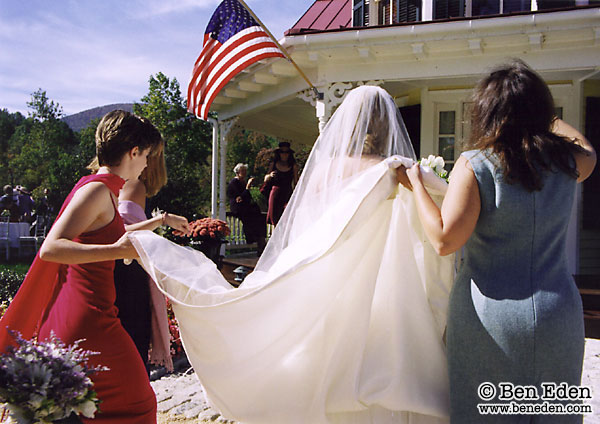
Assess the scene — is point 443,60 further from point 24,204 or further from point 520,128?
point 24,204

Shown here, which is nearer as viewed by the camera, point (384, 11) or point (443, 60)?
point (443, 60)

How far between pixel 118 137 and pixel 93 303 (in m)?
0.76

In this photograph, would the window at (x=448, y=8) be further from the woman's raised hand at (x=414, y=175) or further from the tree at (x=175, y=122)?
the tree at (x=175, y=122)

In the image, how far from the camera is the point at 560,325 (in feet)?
6.12

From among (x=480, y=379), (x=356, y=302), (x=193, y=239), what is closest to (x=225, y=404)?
(x=356, y=302)

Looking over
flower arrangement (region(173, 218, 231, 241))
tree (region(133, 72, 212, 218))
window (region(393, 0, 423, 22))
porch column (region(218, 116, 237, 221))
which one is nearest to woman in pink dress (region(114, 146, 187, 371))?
flower arrangement (region(173, 218, 231, 241))

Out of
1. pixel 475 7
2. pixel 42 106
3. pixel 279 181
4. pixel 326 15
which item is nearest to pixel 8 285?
pixel 279 181

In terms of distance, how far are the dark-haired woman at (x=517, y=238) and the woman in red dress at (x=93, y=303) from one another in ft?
4.42

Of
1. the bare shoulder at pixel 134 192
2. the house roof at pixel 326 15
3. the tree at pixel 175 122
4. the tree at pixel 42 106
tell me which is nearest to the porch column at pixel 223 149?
the house roof at pixel 326 15

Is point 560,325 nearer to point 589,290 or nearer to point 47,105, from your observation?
point 589,290

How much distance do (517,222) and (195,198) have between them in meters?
16.7

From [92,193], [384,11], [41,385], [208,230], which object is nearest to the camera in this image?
[41,385]

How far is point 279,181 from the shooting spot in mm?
9008

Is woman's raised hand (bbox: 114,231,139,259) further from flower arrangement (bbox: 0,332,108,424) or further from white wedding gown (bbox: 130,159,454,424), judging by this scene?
flower arrangement (bbox: 0,332,108,424)
